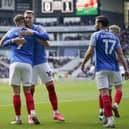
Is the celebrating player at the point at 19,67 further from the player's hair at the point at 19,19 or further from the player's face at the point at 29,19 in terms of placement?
the player's face at the point at 29,19

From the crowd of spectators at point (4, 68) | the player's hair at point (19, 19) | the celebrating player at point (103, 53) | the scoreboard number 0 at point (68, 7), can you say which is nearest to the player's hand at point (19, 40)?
the player's hair at point (19, 19)

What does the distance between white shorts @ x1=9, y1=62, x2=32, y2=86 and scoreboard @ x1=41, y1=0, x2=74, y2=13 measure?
45.8 metres

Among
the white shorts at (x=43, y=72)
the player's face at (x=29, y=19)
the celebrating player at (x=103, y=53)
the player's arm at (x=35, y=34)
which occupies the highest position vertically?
the player's face at (x=29, y=19)

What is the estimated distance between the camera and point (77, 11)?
181 ft

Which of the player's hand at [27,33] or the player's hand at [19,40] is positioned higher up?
the player's hand at [27,33]

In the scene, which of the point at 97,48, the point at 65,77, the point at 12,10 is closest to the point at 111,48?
the point at 97,48

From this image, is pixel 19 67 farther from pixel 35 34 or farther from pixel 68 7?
pixel 68 7

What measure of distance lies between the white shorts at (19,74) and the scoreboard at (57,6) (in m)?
45.8

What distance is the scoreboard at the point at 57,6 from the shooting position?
54.8 m

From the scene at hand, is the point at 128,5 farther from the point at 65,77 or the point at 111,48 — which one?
the point at 111,48

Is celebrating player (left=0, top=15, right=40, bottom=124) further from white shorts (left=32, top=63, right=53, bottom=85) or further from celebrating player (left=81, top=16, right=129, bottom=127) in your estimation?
celebrating player (left=81, top=16, right=129, bottom=127)

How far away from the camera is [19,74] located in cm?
920

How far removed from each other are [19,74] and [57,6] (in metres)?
46.2

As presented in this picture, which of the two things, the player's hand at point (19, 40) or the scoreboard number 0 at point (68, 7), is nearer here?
the player's hand at point (19, 40)
